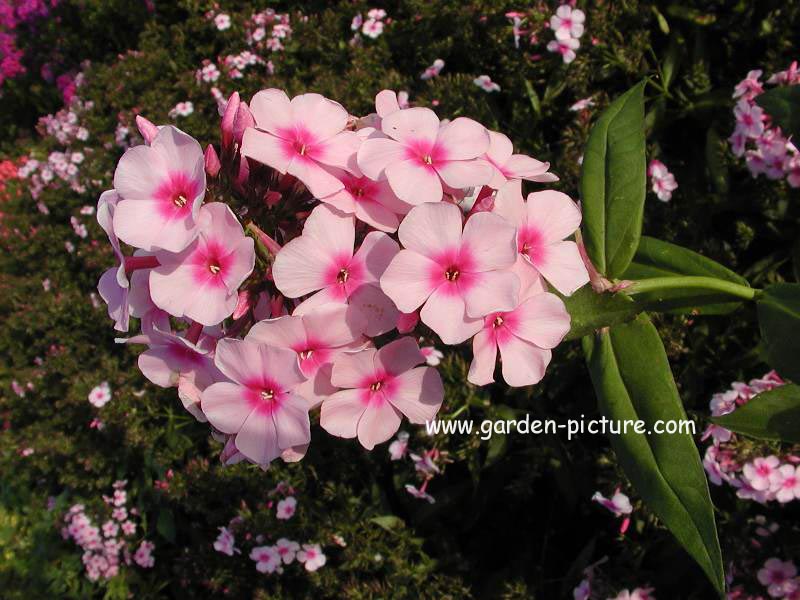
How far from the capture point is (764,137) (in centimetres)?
214

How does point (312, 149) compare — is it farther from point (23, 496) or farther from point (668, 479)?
point (23, 496)

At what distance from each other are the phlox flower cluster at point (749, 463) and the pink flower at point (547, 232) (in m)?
0.94

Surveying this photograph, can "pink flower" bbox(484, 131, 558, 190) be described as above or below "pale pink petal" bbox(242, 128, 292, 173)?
below

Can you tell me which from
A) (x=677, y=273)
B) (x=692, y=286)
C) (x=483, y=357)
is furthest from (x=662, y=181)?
(x=483, y=357)

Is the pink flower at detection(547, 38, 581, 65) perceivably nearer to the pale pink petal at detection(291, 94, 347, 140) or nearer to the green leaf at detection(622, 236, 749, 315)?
the green leaf at detection(622, 236, 749, 315)

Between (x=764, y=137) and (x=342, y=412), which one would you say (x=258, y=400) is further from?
(x=764, y=137)

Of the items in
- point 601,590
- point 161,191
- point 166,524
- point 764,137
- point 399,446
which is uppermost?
point 161,191

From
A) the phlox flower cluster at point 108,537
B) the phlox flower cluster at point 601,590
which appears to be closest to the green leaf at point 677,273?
the phlox flower cluster at point 601,590

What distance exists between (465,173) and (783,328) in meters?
0.75

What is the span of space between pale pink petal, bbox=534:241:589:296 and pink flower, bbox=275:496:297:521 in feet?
5.93

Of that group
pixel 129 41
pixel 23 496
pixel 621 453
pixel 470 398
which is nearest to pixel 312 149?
pixel 621 453

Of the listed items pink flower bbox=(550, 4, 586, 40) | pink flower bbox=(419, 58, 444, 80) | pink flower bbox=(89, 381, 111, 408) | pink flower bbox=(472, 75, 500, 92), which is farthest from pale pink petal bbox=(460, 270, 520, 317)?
pink flower bbox=(89, 381, 111, 408)

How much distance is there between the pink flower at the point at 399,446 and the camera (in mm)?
2391

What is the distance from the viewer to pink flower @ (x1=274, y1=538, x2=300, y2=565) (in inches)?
98.5
